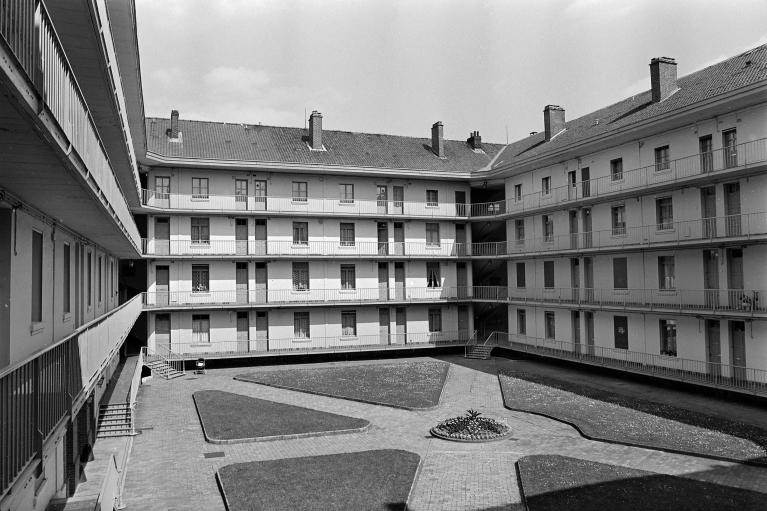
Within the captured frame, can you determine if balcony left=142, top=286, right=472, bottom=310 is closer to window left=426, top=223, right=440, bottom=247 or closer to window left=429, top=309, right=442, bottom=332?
window left=429, top=309, right=442, bottom=332

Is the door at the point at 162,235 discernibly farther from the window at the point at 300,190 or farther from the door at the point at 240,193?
the window at the point at 300,190

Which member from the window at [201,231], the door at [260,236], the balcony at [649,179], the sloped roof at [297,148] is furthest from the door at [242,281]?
the balcony at [649,179]

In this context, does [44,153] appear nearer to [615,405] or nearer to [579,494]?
[579,494]

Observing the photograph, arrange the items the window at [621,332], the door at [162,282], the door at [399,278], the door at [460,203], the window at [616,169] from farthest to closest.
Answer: the door at [460,203] → the door at [399,278] → the door at [162,282] → the window at [616,169] → the window at [621,332]

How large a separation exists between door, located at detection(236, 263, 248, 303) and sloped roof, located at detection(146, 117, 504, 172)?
22.6 ft

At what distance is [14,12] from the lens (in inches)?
190

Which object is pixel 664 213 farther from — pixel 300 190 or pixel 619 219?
pixel 300 190

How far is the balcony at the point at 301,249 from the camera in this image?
117ft

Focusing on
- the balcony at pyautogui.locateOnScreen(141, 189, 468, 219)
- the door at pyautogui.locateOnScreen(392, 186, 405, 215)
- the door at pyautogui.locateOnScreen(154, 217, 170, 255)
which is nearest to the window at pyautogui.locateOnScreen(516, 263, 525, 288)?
the balcony at pyautogui.locateOnScreen(141, 189, 468, 219)

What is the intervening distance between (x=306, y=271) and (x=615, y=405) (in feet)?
70.1

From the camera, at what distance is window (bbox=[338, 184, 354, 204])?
130 ft

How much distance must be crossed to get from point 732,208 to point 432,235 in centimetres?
2034

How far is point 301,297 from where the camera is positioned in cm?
3847

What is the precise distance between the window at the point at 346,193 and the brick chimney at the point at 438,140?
27.7 ft
